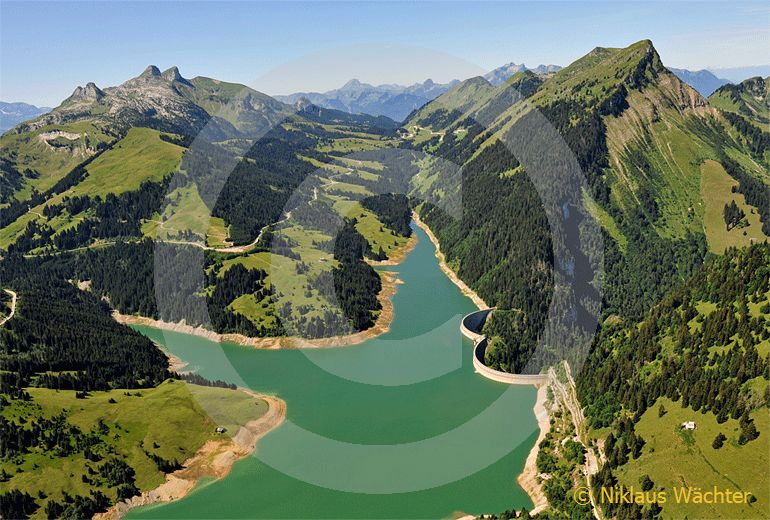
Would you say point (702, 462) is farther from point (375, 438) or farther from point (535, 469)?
point (375, 438)

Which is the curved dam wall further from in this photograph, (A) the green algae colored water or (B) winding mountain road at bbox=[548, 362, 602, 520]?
(B) winding mountain road at bbox=[548, 362, 602, 520]

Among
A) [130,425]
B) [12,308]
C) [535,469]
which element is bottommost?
[535,469]

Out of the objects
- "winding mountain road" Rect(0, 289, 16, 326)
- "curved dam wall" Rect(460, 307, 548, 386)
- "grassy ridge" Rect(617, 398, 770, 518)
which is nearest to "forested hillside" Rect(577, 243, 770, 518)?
"grassy ridge" Rect(617, 398, 770, 518)

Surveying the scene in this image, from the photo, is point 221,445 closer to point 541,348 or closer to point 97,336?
point 97,336

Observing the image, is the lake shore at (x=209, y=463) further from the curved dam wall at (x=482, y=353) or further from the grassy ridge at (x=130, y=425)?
the curved dam wall at (x=482, y=353)

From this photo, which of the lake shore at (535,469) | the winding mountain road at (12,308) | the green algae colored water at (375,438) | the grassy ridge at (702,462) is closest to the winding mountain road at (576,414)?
the lake shore at (535,469)

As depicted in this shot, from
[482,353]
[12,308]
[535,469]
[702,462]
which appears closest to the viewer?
[702,462]

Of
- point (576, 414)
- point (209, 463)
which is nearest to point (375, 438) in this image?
point (209, 463)

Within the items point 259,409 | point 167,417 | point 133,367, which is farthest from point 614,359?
point 133,367
